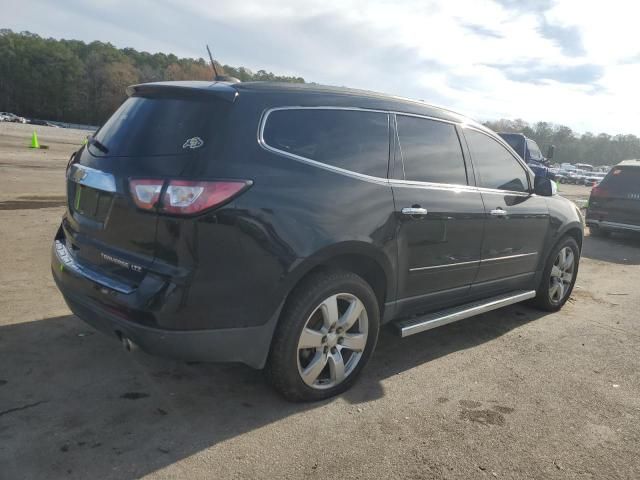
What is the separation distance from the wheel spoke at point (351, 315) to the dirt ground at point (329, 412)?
0.49 m

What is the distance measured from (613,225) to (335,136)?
31.0 feet

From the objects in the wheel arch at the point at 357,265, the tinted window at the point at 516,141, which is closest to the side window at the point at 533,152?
the tinted window at the point at 516,141

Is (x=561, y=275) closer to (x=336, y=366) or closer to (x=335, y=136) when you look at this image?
(x=336, y=366)

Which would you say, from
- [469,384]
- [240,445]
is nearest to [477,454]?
[469,384]

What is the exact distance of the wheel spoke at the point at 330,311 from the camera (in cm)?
308

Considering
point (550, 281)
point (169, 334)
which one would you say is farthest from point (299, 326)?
point (550, 281)

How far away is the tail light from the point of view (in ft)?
8.43

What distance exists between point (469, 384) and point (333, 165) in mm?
1815

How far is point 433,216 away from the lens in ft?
11.9

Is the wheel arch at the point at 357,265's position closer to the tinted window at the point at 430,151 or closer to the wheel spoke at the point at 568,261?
the tinted window at the point at 430,151

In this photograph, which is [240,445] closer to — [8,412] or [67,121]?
[8,412]

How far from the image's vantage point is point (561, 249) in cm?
528

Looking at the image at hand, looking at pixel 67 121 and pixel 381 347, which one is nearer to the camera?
pixel 381 347

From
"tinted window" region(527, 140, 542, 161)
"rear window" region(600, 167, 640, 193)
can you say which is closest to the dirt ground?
"rear window" region(600, 167, 640, 193)
